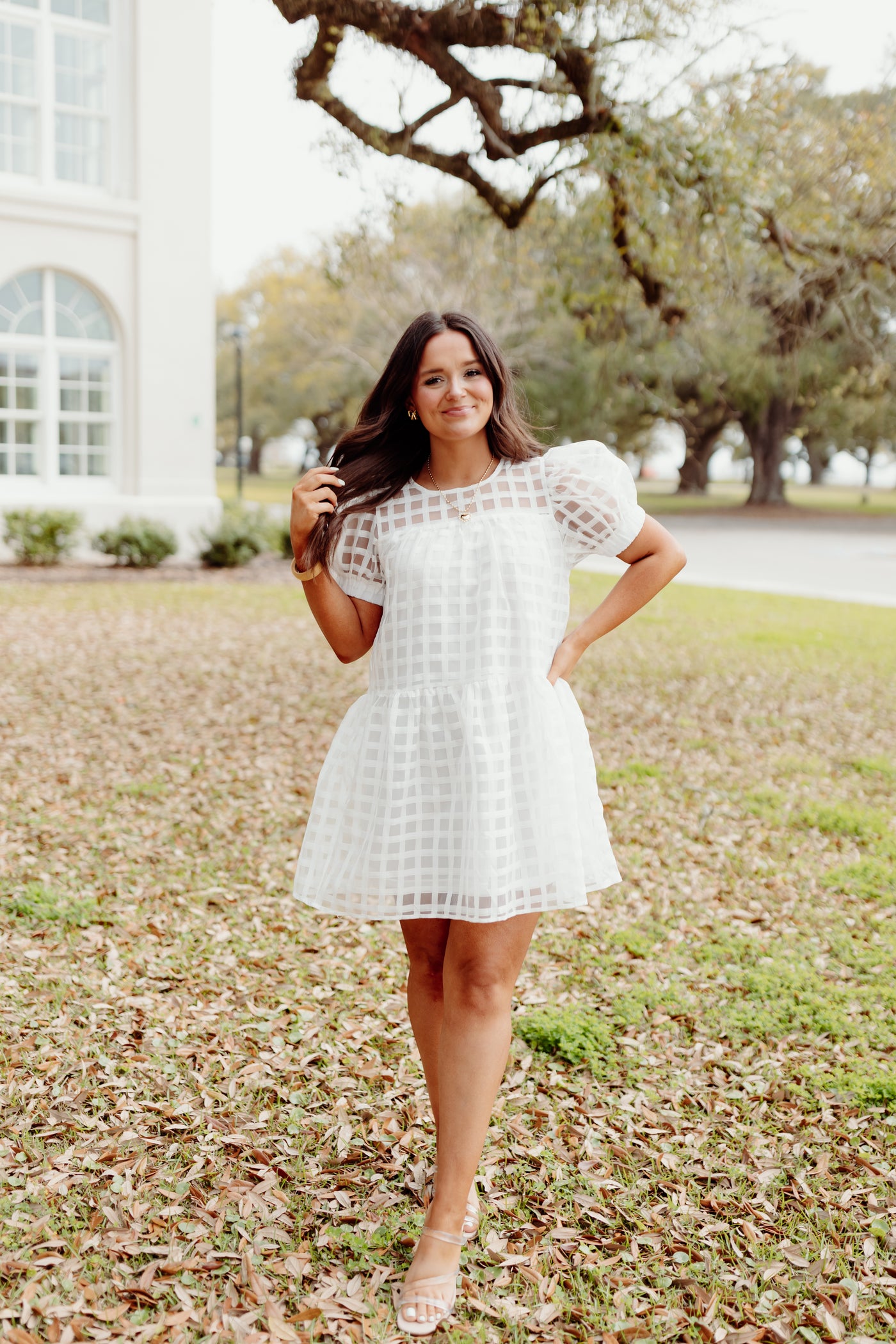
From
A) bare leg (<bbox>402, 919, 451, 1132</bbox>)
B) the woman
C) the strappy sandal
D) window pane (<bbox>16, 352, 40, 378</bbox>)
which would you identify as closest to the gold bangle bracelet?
the woman

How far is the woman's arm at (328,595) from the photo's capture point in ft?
8.35

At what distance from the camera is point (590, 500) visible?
2617 millimetres

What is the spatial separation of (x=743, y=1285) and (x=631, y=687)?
7.06 meters

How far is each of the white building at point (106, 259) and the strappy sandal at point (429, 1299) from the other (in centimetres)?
1546

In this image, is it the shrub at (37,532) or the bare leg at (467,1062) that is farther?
the shrub at (37,532)

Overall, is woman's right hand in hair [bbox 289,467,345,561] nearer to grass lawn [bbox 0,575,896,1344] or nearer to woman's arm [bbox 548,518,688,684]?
woman's arm [bbox 548,518,688,684]

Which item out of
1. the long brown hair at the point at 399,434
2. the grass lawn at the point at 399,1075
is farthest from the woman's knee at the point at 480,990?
the long brown hair at the point at 399,434

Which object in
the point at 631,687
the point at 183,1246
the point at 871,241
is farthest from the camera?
the point at 631,687

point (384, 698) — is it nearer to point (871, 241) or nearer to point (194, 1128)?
point (194, 1128)

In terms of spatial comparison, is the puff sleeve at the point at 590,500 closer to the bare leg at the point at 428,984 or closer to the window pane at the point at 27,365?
the bare leg at the point at 428,984

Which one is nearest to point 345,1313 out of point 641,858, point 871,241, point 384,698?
point 384,698

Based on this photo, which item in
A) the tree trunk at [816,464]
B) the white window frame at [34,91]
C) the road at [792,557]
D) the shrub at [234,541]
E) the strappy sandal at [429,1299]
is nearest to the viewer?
the strappy sandal at [429,1299]

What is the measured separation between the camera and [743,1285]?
2.65m

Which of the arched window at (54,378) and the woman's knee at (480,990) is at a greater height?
the arched window at (54,378)
